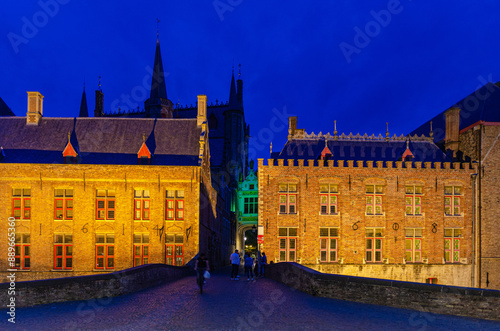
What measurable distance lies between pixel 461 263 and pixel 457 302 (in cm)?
2060

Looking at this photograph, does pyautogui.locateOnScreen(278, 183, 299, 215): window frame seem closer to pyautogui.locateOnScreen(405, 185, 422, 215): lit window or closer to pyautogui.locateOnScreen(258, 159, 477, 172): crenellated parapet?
pyautogui.locateOnScreen(258, 159, 477, 172): crenellated parapet

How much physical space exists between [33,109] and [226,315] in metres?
27.9

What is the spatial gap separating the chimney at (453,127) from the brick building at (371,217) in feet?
9.11

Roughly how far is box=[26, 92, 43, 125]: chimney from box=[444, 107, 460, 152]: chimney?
1188 inches

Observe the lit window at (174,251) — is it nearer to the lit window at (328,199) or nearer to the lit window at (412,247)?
the lit window at (328,199)

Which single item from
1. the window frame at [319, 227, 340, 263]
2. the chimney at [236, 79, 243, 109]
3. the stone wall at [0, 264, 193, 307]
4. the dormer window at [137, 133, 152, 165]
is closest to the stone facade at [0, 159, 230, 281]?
the dormer window at [137, 133, 152, 165]

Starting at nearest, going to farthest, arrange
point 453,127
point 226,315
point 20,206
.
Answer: point 226,315 → point 20,206 → point 453,127

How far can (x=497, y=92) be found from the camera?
31.1 m

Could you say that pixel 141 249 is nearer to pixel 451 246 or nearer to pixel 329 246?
pixel 329 246

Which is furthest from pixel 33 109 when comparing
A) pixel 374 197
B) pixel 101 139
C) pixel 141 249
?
pixel 374 197

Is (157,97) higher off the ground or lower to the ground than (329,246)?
higher

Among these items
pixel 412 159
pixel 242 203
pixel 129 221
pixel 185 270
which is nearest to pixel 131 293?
pixel 185 270

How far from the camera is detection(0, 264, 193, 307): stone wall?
11328mm

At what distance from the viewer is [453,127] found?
31.1 m
